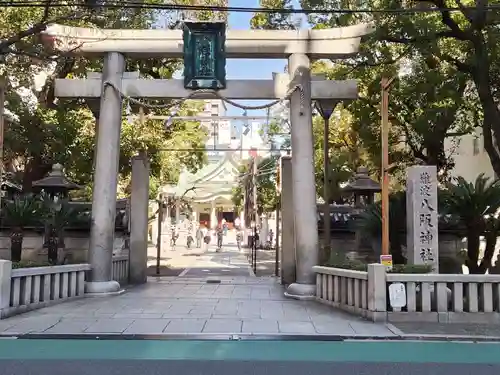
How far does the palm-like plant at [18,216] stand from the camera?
478 inches

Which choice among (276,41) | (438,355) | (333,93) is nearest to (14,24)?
(276,41)

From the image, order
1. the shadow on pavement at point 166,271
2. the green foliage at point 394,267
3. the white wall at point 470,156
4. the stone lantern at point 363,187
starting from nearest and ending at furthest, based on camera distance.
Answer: the green foliage at point 394,267, the stone lantern at point 363,187, the shadow on pavement at point 166,271, the white wall at point 470,156

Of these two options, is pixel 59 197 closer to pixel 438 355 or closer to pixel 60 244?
pixel 60 244

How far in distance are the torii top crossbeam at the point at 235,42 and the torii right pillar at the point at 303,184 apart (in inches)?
14.6

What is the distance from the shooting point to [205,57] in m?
11.7

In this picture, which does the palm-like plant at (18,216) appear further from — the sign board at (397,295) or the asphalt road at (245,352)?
the sign board at (397,295)

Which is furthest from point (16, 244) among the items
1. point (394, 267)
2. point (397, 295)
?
point (397, 295)

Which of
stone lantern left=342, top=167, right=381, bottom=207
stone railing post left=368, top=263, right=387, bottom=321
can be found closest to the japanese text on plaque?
stone railing post left=368, top=263, right=387, bottom=321

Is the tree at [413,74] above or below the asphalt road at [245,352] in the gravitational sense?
above

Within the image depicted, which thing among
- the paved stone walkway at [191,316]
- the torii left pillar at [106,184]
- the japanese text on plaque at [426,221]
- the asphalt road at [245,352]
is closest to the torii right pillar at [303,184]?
the paved stone walkway at [191,316]

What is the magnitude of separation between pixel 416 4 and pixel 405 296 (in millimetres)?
7577

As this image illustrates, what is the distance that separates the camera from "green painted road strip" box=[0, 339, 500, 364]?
19.8 feet

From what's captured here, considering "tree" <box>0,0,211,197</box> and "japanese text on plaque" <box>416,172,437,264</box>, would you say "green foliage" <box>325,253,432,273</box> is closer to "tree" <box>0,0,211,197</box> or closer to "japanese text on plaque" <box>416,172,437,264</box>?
"japanese text on plaque" <box>416,172,437,264</box>

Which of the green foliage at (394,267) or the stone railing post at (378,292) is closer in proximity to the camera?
the stone railing post at (378,292)
